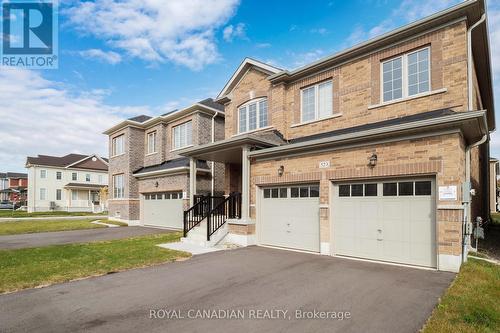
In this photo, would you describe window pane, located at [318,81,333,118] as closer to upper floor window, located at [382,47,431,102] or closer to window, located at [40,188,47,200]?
upper floor window, located at [382,47,431,102]

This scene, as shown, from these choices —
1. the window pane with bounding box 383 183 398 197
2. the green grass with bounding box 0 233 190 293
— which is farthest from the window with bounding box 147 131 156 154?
the window pane with bounding box 383 183 398 197

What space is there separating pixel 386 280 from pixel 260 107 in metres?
10.1

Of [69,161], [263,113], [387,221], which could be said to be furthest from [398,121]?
[69,161]

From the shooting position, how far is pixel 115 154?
25344mm

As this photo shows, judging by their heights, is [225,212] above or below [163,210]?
above

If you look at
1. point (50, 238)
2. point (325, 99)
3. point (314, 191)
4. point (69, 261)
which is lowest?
point (50, 238)

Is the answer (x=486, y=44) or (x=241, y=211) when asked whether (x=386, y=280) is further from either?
(x=486, y=44)

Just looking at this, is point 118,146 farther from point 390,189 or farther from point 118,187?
point 390,189

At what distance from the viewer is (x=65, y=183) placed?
4600 centimetres

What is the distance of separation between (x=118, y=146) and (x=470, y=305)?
2469 centimetres


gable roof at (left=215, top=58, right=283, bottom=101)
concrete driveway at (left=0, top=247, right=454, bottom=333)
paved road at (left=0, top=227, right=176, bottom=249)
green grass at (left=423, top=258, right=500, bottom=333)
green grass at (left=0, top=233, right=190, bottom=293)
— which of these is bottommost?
paved road at (left=0, top=227, right=176, bottom=249)

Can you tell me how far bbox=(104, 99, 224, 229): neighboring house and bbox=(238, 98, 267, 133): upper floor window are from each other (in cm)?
398

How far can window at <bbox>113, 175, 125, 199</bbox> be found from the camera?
23.9 metres

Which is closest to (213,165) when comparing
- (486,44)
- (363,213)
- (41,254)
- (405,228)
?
(41,254)
